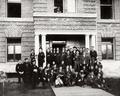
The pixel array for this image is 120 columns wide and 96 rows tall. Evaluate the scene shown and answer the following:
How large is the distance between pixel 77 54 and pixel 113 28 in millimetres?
5785

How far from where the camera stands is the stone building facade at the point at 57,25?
17.6 meters

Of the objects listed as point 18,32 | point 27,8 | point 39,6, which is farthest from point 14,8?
point 39,6

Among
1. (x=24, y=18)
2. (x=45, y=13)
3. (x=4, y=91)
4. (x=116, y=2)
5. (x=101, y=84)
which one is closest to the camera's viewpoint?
(x=4, y=91)

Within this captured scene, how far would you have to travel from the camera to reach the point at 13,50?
19.0 m

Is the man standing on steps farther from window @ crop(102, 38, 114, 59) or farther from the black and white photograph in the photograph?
window @ crop(102, 38, 114, 59)

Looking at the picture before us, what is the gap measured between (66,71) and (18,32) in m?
6.16

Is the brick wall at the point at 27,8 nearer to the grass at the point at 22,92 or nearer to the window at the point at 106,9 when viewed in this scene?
the window at the point at 106,9

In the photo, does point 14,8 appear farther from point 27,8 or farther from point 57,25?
point 57,25

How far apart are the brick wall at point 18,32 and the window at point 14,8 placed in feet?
2.34

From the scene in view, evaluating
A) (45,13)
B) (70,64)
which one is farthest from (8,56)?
(70,64)

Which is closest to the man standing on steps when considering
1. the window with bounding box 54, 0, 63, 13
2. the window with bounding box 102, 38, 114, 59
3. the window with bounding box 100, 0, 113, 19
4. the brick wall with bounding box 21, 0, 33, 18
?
the brick wall with bounding box 21, 0, 33, 18

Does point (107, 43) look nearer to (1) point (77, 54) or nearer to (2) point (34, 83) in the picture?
(1) point (77, 54)

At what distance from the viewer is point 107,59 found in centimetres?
1988

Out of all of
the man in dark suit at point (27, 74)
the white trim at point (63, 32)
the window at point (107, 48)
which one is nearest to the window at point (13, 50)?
the white trim at point (63, 32)
